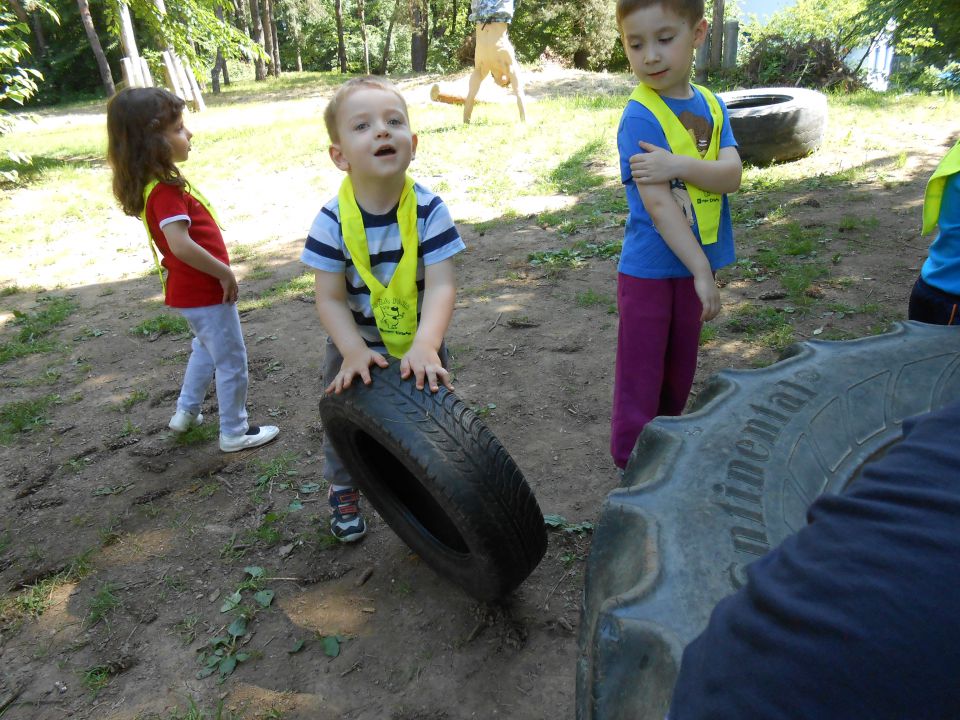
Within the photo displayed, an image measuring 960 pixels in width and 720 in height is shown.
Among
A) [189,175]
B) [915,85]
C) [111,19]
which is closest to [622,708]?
[189,175]

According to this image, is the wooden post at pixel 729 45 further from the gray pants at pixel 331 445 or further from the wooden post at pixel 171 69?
the gray pants at pixel 331 445

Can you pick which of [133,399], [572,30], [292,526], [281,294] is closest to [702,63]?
[572,30]

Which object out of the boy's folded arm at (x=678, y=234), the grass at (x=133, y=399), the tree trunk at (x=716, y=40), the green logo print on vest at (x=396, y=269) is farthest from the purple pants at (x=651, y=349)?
the tree trunk at (x=716, y=40)

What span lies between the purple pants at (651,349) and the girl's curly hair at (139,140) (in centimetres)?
197

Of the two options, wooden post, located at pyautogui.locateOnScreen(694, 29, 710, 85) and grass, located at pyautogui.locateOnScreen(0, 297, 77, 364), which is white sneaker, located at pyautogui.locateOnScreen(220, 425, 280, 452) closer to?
grass, located at pyautogui.locateOnScreen(0, 297, 77, 364)

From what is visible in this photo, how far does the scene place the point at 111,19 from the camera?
12188 mm

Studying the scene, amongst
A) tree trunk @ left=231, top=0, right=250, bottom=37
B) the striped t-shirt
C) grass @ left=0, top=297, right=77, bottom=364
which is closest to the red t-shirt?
the striped t-shirt

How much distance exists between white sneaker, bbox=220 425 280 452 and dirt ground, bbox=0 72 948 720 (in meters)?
0.05

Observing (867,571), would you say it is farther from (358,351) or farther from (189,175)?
(189,175)

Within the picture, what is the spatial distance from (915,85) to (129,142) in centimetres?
1264

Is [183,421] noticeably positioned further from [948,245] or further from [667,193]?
[948,245]

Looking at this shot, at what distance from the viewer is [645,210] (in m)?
2.21

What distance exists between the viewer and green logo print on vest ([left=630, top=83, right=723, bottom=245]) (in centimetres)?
210

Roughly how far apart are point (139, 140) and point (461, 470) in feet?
6.77
